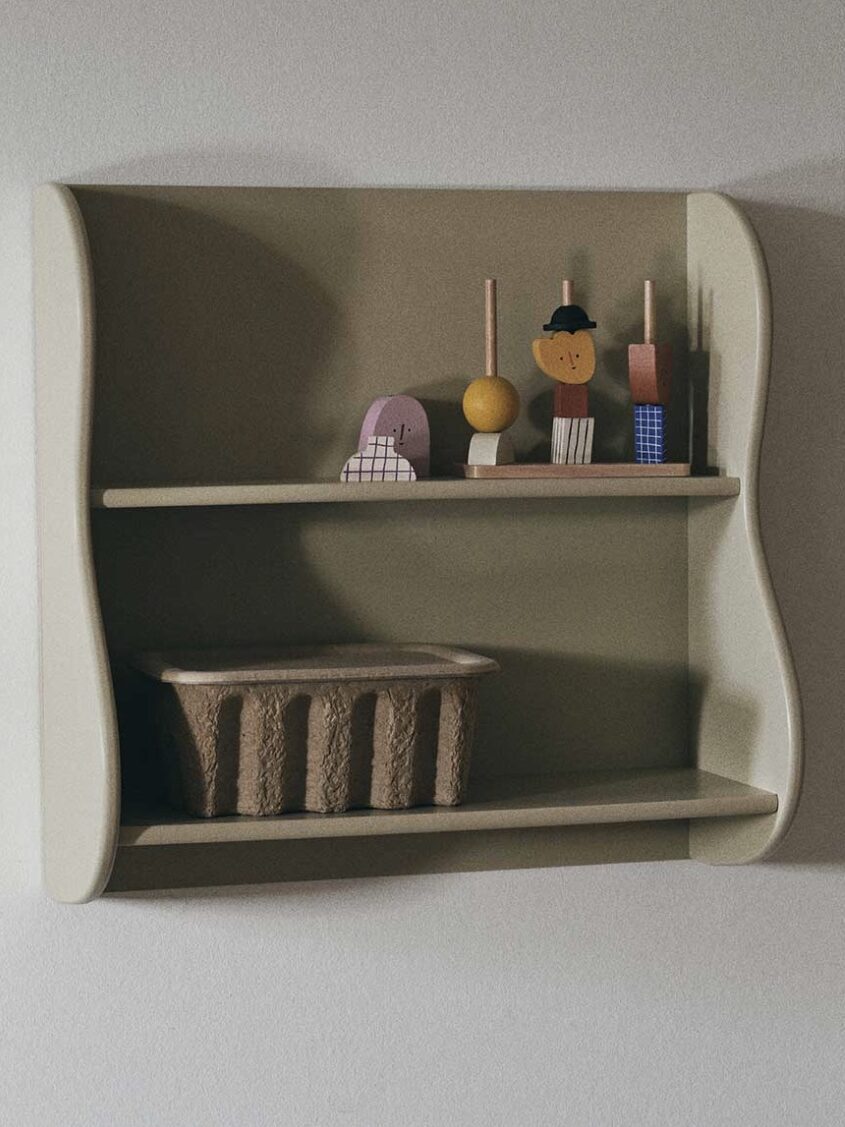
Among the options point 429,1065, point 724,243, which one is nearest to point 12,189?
point 724,243

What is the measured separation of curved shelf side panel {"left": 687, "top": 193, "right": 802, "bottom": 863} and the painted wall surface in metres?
A: 0.10

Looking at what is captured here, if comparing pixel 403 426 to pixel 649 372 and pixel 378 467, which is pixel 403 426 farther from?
pixel 649 372

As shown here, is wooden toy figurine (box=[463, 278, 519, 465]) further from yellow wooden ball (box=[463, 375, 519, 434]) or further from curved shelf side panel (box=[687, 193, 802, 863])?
curved shelf side panel (box=[687, 193, 802, 863])

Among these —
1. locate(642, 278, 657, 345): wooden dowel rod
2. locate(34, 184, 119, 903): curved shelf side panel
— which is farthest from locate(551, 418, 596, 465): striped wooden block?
locate(34, 184, 119, 903): curved shelf side panel

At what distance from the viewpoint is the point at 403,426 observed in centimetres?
150

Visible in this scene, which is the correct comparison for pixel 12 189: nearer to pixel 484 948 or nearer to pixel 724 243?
pixel 724 243

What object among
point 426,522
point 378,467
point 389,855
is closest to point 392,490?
point 378,467

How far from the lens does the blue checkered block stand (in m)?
1.55

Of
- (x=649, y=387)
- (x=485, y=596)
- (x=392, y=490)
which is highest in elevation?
(x=649, y=387)

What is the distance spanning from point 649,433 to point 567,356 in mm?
113

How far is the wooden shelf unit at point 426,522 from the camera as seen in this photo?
4.79 feet

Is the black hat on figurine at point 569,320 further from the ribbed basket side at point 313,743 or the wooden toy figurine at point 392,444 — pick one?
the ribbed basket side at point 313,743

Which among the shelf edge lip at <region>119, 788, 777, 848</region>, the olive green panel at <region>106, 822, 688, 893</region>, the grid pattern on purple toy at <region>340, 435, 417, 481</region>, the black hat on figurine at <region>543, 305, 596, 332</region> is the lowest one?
the olive green panel at <region>106, 822, 688, 893</region>

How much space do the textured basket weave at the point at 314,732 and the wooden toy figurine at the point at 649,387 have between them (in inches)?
10.9
